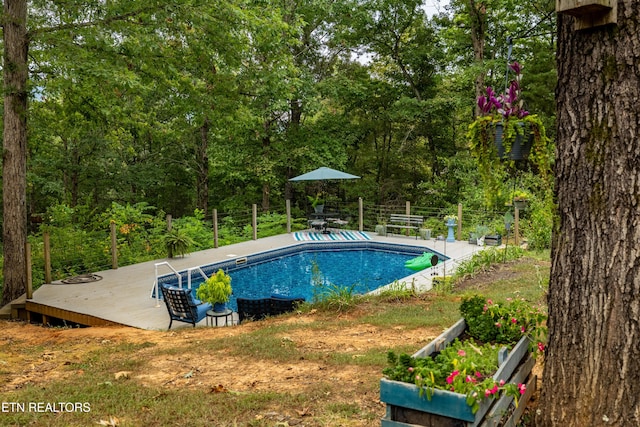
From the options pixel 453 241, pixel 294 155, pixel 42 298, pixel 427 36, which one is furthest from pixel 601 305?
pixel 427 36

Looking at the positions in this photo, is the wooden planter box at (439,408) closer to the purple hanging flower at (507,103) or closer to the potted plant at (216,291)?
the purple hanging flower at (507,103)

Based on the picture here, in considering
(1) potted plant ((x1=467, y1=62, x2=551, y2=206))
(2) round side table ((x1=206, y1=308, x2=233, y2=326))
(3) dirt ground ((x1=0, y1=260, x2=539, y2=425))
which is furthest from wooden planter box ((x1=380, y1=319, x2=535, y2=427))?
(2) round side table ((x1=206, y1=308, x2=233, y2=326))

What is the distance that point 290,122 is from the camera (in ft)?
60.2

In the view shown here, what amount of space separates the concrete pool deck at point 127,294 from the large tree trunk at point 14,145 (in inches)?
22.6

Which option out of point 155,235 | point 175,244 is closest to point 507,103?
point 175,244

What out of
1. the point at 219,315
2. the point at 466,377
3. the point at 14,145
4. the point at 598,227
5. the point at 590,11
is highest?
the point at 14,145

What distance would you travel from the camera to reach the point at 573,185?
2.05 m

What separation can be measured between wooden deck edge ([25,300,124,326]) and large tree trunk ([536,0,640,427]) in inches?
242

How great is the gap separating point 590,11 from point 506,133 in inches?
45.4

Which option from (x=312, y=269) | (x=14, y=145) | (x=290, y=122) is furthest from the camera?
(x=290, y=122)

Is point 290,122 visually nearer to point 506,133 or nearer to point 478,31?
point 478,31

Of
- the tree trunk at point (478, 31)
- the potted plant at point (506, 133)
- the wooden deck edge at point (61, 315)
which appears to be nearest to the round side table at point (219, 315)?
the wooden deck edge at point (61, 315)

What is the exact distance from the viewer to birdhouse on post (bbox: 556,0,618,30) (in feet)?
6.10

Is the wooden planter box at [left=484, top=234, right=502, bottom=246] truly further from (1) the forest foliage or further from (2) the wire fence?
(1) the forest foliage
